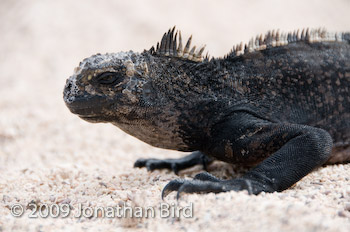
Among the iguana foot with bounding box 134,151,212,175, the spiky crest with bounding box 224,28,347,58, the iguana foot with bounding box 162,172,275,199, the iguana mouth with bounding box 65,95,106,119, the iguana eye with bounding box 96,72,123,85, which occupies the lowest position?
the iguana foot with bounding box 162,172,275,199

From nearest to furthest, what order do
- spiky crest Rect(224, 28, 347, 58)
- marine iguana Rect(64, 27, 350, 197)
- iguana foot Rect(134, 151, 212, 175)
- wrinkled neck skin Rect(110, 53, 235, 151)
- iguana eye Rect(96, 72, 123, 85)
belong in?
1. marine iguana Rect(64, 27, 350, 197)
2. iguana eye Rect(96, 72, 123, 85)
3. wrinkled neck skin Rect(110, 53, 235, 151)
4. spiky crest Rect(224, 28, 347, 58)
5. iguana foot Rect(134, 151, 212, 175)

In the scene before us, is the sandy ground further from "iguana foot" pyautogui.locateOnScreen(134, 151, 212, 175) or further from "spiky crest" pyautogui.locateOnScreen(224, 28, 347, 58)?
"spiky crest" pyautogui.locateOnScreen(224, 28, 347, 58)

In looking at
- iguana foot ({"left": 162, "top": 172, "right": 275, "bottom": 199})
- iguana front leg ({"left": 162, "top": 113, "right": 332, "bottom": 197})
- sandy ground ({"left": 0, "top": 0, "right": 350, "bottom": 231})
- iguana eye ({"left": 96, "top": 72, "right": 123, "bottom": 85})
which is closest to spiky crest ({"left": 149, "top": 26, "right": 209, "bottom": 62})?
iguana eye ({"left": 96, "top": 72, "right": 123, "bottom": 85})

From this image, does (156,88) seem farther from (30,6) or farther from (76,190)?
(30,6)

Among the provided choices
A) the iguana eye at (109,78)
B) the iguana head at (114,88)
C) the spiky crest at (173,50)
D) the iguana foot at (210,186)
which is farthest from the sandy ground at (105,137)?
the spiky crest at (173,50)

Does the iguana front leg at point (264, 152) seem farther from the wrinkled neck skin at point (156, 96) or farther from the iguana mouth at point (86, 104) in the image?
the iguana mouth at point (86, 104)

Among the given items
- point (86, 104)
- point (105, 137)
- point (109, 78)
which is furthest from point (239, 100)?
point (105, 137)

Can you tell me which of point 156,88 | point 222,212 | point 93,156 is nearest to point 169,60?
point 156,88
